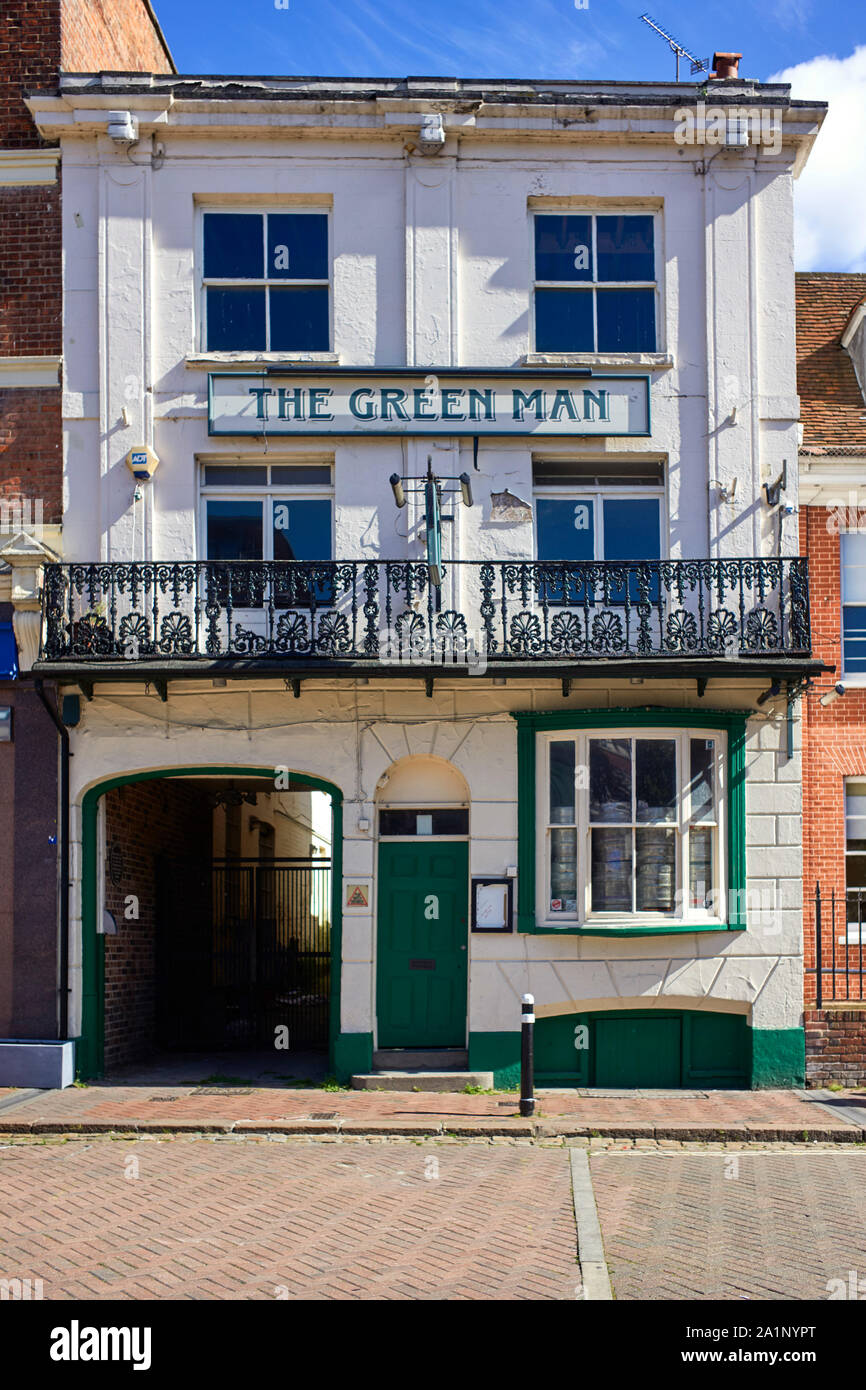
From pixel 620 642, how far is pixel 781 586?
185 cm

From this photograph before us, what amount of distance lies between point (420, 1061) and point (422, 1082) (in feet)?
1.15

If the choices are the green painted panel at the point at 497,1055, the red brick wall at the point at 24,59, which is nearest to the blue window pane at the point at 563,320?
the red brick wall at the point at 24,59

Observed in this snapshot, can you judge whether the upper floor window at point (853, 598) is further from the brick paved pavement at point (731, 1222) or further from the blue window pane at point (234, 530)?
the blue window pane at point (234, 530)

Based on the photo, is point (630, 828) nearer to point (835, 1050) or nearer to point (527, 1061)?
point (527, 1061)

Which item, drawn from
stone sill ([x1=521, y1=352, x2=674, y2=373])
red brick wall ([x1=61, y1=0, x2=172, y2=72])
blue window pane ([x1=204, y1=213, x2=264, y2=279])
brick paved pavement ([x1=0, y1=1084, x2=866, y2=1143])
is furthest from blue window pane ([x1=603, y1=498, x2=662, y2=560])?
red brick wall ([x1=61, y1=0, x2=172, y2=72])

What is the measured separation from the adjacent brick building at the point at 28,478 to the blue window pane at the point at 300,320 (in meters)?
2.38

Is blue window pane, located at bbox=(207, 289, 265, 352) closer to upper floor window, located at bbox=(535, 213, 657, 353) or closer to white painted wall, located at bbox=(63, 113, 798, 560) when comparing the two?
white painted wall, located at bbox=(63, 113, 798, 560)

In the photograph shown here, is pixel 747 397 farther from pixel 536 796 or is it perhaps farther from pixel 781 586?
pixel 536 796

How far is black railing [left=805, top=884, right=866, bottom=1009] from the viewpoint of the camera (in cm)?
1431

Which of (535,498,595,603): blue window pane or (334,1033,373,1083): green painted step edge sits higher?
(535,498,595,603): blue window pane

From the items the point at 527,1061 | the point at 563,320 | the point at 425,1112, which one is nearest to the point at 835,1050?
the point at 527,1061

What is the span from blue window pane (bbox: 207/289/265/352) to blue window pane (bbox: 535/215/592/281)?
3.17 meters

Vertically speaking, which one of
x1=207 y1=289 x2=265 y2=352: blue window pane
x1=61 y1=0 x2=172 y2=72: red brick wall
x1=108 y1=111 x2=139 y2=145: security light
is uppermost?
x1=61 y1=0 x2=172 y2=72: red brick wall

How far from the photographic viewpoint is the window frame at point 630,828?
13945 mm
